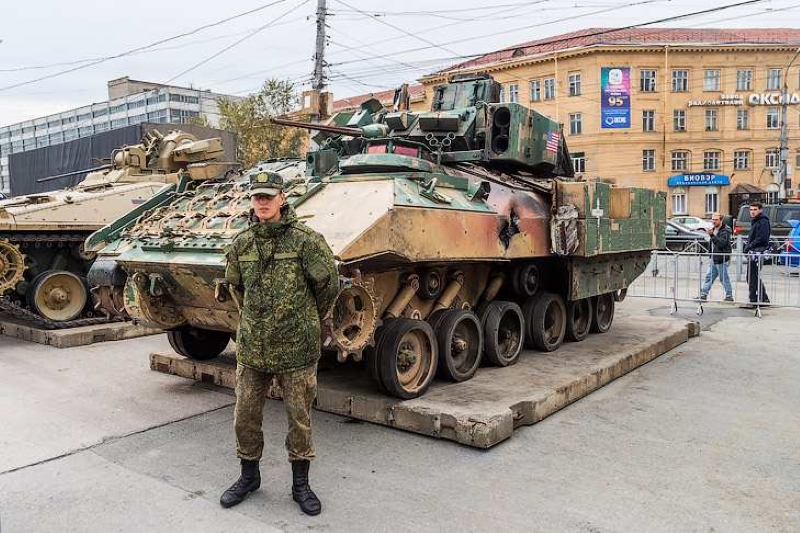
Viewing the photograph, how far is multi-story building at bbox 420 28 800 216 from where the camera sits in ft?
137

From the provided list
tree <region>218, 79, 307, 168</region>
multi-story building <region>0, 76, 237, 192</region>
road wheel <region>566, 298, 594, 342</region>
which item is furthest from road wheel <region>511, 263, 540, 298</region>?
multi-story building <region>0, 76, 237, 192</region>

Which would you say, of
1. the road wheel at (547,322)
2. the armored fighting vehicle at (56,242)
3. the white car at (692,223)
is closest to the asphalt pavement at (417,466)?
the road wheel at (547,322)

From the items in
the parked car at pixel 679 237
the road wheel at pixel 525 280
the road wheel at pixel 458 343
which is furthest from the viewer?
the parked car at pixel 679 237

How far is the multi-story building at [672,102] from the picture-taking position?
137 feet

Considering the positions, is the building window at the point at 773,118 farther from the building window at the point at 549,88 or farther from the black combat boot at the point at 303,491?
the black combat boot at the point at 303,491

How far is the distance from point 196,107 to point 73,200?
5496 centimetres

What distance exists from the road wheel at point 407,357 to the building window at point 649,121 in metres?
40.1

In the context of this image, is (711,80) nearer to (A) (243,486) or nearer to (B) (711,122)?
(B) (711,122)

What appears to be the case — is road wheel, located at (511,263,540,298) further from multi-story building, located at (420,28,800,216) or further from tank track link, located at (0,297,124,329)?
multi-story building, located at (420,28,800,216)

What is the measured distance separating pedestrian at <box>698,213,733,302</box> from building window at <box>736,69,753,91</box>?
1308 inches

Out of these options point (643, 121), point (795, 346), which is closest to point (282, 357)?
point (795, 346)

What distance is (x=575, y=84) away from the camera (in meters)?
42.3

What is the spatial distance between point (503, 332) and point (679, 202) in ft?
130

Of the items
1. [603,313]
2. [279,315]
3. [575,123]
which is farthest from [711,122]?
[279,315]
